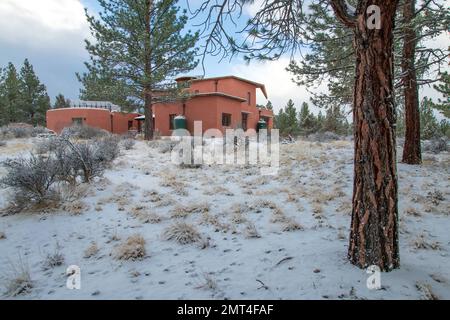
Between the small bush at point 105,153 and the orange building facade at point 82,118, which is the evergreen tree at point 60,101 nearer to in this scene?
the orange building facade at point 82,118

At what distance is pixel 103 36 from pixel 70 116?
13.8 metres

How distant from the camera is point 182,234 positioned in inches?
181

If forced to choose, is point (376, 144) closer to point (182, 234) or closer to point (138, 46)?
point (182, 234)

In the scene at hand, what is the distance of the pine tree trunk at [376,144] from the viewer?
119 inches

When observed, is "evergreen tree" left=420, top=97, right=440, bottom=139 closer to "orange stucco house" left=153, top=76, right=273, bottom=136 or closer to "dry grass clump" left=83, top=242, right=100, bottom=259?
"orange stucco house" left=153, top=76, right=273, bottom=136

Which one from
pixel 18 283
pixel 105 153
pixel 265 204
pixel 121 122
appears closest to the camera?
pixel 18 283

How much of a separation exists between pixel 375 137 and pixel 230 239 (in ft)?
8.22

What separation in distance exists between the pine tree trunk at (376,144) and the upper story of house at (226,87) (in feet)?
66.5

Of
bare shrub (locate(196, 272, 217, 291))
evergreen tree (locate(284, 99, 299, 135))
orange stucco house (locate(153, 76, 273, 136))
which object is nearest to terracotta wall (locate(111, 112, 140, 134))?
orange stucco house (locate(153, 76, 273, 136))

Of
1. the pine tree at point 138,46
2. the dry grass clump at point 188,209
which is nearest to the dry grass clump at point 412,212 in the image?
the dry grass clump at point 188,209

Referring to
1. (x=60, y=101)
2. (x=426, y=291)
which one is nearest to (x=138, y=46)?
(x=426, y=291)

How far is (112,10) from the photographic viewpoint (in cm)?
1673

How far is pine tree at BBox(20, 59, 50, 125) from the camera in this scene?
119 ft

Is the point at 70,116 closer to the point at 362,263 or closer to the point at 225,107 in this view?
the point at 225,107
